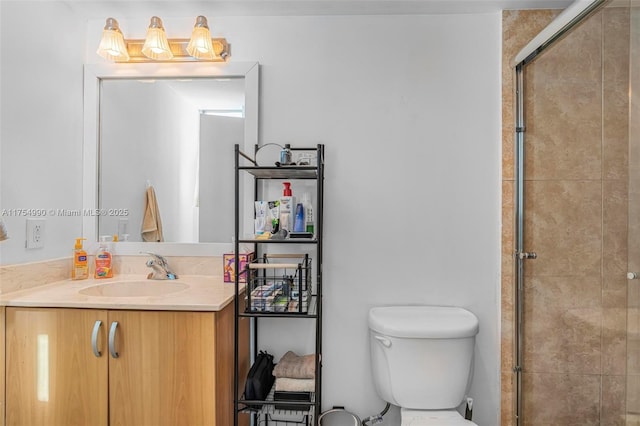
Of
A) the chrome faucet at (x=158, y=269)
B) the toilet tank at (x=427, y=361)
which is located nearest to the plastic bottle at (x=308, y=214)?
the toilet tank at (x=427, y=361)

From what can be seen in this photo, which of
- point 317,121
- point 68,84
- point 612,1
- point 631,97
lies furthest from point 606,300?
point 68,84

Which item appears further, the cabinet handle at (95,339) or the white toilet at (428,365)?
the white toilet at (428,365)

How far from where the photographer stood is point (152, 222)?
181 centimetres

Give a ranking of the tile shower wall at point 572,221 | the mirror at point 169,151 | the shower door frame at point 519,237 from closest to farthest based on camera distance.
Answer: the tile shower wall at point 572,221, the shower door frame at point 519,237, the mirror at point 169,151

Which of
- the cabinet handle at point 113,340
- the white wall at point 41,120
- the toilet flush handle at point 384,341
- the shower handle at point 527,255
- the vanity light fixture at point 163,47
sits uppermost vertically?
the vanity light fixture at point 163,47

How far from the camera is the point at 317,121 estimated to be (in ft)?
5.75

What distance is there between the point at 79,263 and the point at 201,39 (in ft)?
3.80

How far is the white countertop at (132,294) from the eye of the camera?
1.29 m

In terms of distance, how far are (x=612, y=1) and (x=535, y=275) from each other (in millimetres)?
1022

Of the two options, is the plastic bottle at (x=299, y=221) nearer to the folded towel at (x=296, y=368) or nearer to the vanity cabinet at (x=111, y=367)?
the vanity cabinet at (x=111, y=367)

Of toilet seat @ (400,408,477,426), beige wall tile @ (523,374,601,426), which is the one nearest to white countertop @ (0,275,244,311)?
toilet seat @ (400,408,477,426)

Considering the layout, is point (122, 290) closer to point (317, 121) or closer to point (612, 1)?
point (317, 121)

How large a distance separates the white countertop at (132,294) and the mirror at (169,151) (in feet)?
0.58

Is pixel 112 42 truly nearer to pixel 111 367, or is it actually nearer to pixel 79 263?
pixel 79 263
